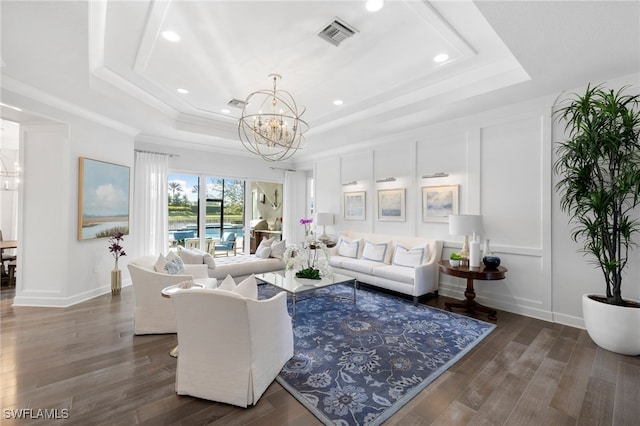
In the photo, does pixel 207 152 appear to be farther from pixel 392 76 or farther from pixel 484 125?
pixel 484 125

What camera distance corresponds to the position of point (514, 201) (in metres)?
3.99

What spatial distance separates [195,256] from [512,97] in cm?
509

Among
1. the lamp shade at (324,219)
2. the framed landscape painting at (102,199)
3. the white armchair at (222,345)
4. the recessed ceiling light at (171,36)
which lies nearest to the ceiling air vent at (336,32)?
the recessed ceiling light at (171,36)

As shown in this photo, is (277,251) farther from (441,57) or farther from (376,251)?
(441,57)

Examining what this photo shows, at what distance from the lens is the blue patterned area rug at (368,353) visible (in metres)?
2.09

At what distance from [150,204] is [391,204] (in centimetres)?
484

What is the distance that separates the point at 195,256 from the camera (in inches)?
178

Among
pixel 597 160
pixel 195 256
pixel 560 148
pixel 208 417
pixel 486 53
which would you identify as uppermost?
pixel 486 53

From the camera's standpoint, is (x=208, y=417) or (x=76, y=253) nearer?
(x=208, y=417)

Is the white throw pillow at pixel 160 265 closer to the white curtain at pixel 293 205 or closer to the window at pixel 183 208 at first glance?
the window at pixel 183 208

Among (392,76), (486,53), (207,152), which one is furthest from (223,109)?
(486,53)

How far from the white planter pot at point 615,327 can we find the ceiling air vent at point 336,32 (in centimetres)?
370

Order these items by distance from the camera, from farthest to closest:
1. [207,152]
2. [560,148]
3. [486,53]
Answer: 1. [207,152]
2. [560,148]
3. [486,53]

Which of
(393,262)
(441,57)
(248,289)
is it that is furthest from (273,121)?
(393,262)
